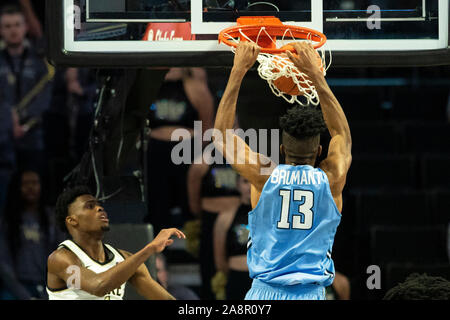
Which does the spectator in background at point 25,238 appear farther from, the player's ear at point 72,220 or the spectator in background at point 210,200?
the player's ear at point 72,220

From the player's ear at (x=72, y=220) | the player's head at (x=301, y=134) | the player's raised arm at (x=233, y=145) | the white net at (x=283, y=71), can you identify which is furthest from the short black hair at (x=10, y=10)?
the player's head at (x=301, y=134)

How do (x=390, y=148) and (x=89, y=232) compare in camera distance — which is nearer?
(x=89, y=232)

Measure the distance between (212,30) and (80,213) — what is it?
1.15 metres

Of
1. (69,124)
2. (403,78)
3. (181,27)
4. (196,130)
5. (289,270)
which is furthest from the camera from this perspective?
(403,78)

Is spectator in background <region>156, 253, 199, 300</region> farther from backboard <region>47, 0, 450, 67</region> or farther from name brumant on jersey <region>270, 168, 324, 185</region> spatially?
name brumant on jersey <region>270, 168, 324, 185</region>

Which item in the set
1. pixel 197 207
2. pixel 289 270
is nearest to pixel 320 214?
pixel 289 270

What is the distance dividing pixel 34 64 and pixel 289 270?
4045 millimetres

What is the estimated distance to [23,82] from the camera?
6973mm

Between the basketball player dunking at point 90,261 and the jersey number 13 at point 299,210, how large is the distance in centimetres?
79

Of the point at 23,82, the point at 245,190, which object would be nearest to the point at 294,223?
the point at 245,190

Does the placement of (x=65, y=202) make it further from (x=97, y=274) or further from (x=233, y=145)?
(x=233, y=145)

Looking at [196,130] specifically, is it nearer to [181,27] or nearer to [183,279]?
[183,279]

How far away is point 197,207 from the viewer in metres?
6.26

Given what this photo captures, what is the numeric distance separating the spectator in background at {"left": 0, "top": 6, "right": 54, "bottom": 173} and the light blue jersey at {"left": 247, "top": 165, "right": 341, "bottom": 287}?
12.0 feet
